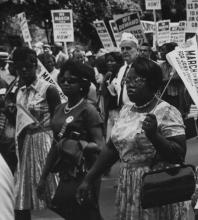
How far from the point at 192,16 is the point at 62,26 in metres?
4.47

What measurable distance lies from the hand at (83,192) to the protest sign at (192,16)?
851 centimetres

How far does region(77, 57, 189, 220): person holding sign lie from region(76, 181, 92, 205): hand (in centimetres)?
26

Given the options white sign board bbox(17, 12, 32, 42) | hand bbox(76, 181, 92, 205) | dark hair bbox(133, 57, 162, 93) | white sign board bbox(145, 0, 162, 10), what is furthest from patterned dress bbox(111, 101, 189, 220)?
white sign board bbox(145, 0, 162, 10)

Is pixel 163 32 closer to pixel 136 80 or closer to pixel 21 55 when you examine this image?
pixel 21 55

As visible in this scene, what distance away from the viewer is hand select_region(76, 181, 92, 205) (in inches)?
198

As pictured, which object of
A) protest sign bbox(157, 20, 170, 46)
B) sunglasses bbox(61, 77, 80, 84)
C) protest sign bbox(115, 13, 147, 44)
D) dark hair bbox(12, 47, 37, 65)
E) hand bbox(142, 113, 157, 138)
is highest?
hand bbox(142, 113, 157, 138)

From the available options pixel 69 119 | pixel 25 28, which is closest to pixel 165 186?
pixel 69 119

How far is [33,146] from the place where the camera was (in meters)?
6.75

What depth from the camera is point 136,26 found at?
13.2 meters

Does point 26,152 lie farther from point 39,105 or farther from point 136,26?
point 136,26

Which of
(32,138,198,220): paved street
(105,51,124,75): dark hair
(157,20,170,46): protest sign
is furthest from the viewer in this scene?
(157,20,170,46): protest sign

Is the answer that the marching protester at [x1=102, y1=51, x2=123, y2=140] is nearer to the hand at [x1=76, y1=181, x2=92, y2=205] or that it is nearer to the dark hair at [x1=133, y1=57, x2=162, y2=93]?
the hand at [x1=76, y1=181, x2=92, y2=205]

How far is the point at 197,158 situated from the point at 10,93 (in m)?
4.94

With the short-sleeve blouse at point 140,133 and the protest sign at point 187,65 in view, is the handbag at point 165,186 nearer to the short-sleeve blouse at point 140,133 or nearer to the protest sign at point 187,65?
the short-sleeve blouse at point 140,133
